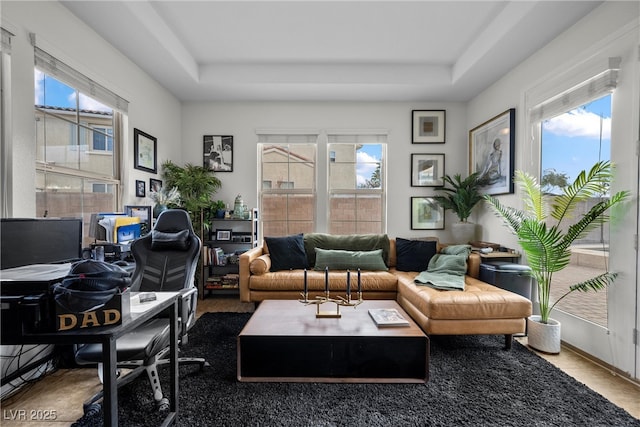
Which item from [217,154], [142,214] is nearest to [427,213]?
[217,154]

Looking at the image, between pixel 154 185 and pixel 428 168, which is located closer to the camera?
pixel 154 185

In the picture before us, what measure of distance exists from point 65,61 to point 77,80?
5.9 inches

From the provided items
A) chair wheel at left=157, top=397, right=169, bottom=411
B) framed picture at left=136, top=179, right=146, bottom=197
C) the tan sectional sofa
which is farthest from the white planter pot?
framed picture at left=136, top=179, right=146, bottom=197

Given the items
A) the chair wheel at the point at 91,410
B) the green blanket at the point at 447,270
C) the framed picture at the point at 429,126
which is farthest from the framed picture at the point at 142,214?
the framed picture at the point at 429,126

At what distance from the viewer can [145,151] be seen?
3533mm

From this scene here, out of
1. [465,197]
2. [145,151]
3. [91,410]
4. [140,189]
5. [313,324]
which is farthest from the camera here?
[465,197]

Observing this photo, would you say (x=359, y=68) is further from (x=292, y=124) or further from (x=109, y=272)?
(x=109, y=272)

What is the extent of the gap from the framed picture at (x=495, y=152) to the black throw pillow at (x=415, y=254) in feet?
3.40

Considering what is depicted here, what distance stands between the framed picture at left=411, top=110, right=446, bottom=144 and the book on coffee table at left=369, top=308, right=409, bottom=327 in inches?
111

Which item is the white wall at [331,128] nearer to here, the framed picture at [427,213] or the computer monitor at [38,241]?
the framed picture at [427,213]

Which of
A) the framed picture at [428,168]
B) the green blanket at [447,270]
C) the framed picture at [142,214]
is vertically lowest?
the green blanket at [447,270]

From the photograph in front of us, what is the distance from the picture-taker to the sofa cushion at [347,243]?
3.89 m

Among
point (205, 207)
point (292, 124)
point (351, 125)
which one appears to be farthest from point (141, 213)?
point (351, 125)

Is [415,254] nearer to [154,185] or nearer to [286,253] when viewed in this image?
[286,253]
